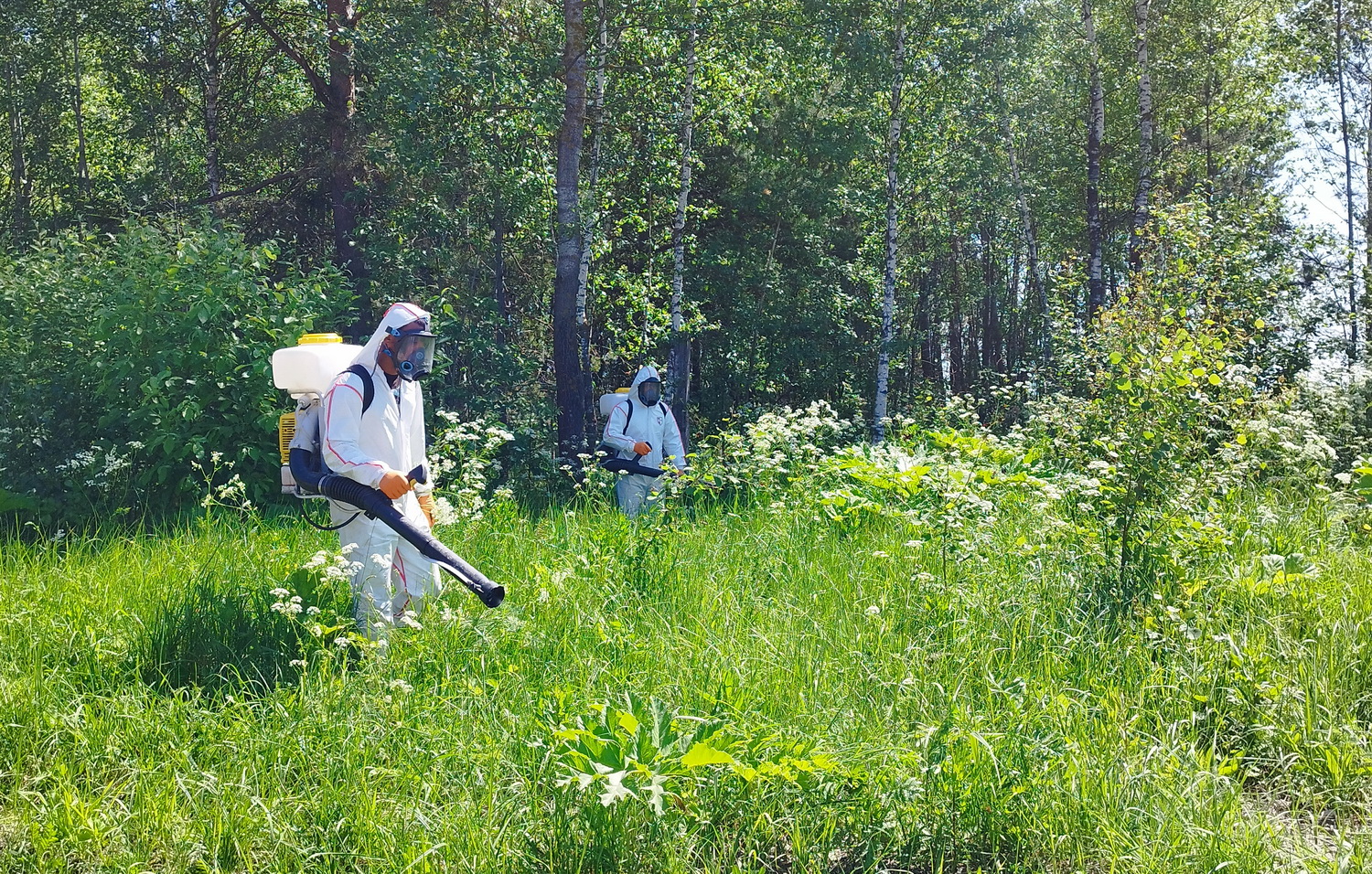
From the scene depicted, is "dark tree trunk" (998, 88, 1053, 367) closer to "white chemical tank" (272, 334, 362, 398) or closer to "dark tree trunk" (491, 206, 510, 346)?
"dark tree trunk" (491, 206, 510, 346)

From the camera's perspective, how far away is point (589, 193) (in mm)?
12383

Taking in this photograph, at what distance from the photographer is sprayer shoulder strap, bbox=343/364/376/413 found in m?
4.96

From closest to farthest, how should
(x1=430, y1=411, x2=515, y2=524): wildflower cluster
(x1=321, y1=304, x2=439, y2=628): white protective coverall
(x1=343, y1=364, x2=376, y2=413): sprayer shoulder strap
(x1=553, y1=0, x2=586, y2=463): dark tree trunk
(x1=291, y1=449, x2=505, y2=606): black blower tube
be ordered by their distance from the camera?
1. (x1=291, y1=449, x2=505, y2=606): black blower tube
2. (x1=321, y1=304, x2=439, y2=628): white protective coverall
3. (x1=343, y1=364, x2=376, y2=413): sprayer shoulder strap
4. (x1=430, y1=411, x2=515, y2=524): wildflower cluster
5. (x1=553, y1=0, x2=586, y2=463): dark tree trunk

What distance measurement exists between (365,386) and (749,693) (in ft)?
8.00

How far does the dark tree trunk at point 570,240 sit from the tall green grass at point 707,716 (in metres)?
6.08

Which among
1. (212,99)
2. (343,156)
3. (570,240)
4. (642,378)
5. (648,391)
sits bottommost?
(648,391)

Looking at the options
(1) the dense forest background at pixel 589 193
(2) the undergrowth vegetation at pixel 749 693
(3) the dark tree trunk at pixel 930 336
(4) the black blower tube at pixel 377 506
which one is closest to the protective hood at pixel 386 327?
(4) the black blower tube at pixel 377 506

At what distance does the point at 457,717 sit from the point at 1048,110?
26257 mm

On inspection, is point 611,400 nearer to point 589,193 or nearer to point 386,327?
point 589,193

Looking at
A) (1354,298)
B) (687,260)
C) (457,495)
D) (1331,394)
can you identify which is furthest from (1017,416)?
(457,495)

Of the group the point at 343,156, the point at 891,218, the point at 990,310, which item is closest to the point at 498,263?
the point at 343,156

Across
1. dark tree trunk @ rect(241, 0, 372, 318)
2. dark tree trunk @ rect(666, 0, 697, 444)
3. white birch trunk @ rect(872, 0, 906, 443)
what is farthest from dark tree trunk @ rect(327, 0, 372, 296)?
white birch trunk @ rect(872, 0, 906, 443)

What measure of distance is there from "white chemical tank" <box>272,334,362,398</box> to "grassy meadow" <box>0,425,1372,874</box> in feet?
3.04

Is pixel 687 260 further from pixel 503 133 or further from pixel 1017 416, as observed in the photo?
pixel 1017 416
